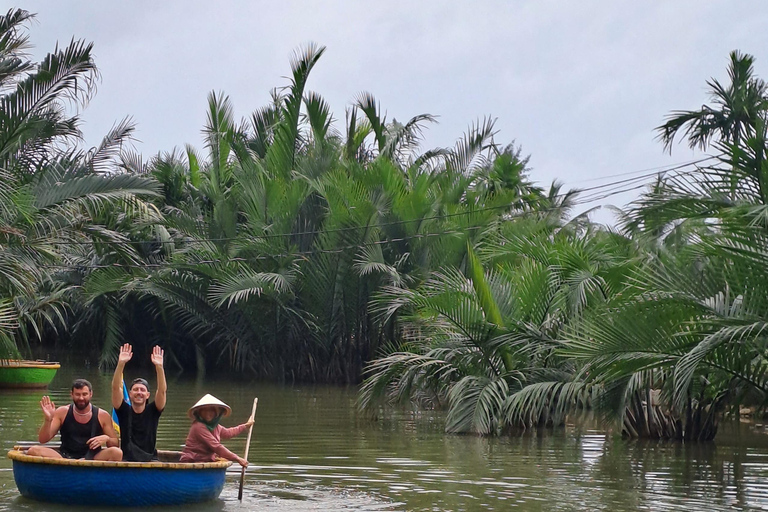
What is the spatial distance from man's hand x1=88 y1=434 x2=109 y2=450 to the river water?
64 centimetres

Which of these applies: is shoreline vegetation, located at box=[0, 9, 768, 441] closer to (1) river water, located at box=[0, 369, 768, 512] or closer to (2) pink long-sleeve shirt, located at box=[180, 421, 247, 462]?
(1) river water, located at box=[0, 369, 768, 512]

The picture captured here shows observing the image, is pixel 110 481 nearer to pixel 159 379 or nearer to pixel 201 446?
pixel 159 379

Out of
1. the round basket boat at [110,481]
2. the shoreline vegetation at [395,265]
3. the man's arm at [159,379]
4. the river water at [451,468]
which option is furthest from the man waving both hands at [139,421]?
the shoreline vegetation at [395,265]

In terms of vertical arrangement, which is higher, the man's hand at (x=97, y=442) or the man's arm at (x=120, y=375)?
the man's arm at (x=120, y=375)

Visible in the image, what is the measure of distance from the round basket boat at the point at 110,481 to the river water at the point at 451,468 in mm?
143

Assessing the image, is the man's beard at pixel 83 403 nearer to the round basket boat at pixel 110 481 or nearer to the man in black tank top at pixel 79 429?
the man in black tank top at pixel 79 429

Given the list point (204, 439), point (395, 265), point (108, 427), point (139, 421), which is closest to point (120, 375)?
point (139, 421)

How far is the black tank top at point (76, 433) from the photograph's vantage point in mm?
9930

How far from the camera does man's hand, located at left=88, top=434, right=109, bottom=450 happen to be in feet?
31.7

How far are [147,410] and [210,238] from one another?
18.9 m

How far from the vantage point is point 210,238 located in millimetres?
28500

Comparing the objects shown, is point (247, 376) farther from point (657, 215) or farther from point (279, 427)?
point (657, 215)

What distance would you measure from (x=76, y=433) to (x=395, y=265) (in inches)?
670

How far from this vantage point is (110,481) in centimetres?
913
